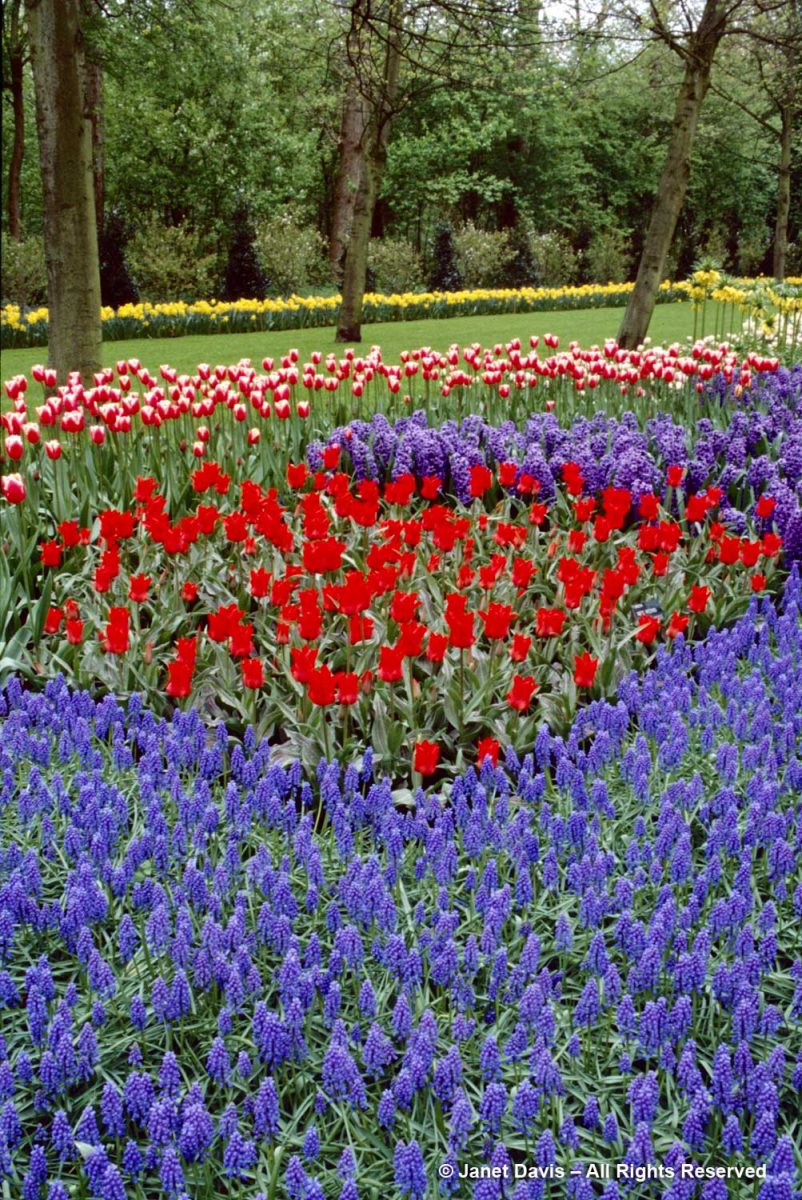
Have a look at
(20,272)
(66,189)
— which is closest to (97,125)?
(20,272)

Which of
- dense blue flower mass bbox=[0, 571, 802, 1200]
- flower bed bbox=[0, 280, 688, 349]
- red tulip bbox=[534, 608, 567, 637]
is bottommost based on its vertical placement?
dense blue flower mass bbox=[0, 571, 802, 1200]

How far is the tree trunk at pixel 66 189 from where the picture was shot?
23.9 feet

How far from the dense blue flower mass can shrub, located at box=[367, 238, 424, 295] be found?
75.5 feet

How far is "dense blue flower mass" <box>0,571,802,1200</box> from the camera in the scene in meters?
1.91

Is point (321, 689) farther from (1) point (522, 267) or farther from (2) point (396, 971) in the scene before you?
(1) point (522, 267)

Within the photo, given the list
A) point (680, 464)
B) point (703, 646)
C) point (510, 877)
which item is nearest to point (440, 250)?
point (680, 464)

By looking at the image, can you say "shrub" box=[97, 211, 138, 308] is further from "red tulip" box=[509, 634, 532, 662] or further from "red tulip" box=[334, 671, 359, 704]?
"red tulip" box=[334, 671, 359, 704]

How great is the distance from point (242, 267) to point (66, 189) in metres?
16.6

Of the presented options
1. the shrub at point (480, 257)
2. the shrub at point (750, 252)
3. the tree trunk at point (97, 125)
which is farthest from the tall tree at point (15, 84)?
the shrub at point (750, 252)

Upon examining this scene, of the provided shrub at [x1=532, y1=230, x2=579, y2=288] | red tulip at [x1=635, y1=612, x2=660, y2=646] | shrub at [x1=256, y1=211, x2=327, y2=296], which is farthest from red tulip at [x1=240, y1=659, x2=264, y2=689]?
shrub at [x1=532, y1=230, x2=579, y2=288]

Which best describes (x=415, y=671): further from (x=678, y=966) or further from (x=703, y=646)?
(x=678, y=966)

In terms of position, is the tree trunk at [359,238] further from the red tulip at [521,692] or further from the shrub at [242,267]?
the red tulip at [521,692]

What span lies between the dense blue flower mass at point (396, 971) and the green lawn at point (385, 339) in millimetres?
10786

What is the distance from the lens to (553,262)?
30016 mm
